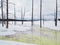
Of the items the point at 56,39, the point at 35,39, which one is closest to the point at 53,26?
the point at 56,39

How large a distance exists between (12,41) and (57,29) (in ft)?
2.56

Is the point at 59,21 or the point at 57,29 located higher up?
the point at 59,21

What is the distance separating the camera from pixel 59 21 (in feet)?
5.53

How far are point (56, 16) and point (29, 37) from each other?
57 centimetres

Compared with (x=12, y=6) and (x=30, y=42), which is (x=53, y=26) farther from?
(x=12, y=6)

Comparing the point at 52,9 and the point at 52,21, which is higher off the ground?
the point at 52,9

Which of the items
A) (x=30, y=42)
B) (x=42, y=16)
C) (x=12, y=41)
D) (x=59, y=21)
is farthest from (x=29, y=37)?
(x=59, y=21)

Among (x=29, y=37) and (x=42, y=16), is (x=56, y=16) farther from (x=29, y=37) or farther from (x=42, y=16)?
(x=29, y=37)

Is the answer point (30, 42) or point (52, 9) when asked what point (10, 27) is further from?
point (52, 9)

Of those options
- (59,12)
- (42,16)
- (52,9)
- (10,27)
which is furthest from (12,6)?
(59,12)

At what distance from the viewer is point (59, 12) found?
1695 mm

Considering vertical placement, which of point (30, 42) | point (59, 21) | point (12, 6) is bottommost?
point (30, 42)

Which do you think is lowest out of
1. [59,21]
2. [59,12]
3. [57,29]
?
[57,29]

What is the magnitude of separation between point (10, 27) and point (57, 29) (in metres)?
0.80
